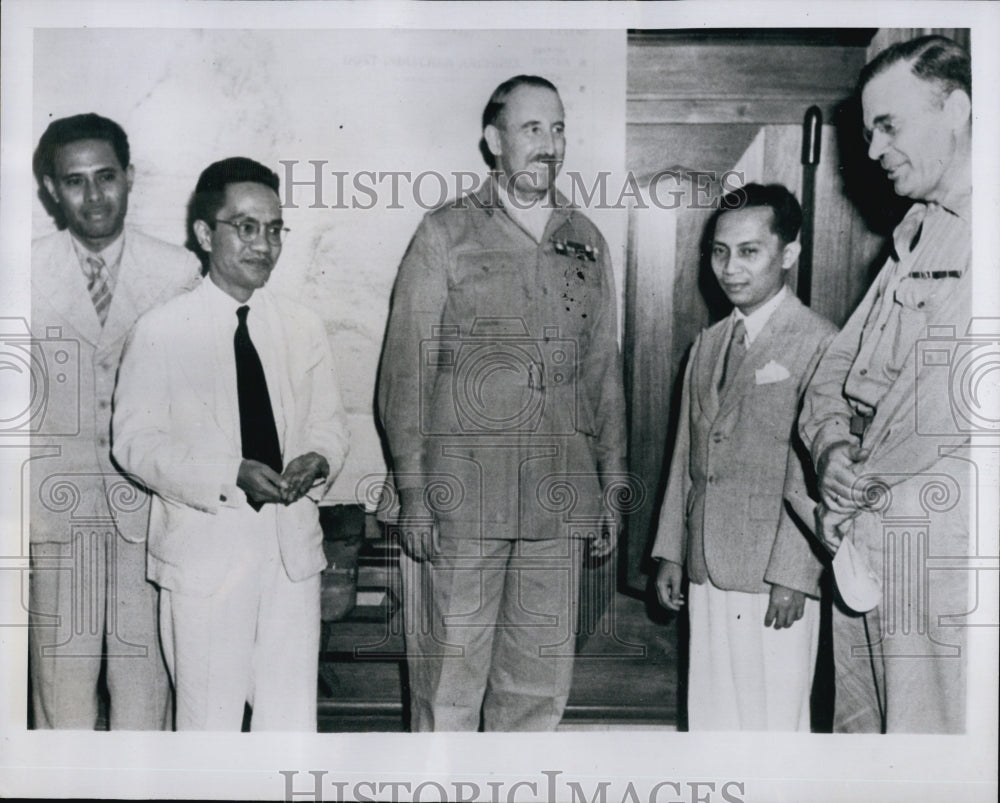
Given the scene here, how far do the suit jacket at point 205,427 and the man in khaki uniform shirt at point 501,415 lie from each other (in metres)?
0.17

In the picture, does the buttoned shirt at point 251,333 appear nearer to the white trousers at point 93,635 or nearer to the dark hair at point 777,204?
the white trousers at point 93,635

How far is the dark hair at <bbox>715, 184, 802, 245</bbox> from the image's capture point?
93.2 inches

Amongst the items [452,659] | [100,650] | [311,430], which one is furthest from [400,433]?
[100,650]

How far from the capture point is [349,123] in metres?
2.39

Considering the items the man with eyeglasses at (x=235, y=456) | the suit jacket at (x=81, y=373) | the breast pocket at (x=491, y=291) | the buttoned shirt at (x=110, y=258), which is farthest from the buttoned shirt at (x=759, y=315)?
the buttoned shirt at (x=110, y=258)

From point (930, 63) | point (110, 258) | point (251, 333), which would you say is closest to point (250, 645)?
point (251, 333)

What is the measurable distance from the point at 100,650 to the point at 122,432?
49 centimetres

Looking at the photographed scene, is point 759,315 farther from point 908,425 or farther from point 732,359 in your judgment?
point 908,425

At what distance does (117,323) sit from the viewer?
2.39m

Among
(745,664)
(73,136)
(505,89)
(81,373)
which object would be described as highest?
(505,89)

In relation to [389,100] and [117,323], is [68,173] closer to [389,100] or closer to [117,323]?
[117,323]

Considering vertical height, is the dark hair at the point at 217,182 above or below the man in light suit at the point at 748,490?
above

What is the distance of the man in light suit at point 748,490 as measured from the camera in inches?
92.4

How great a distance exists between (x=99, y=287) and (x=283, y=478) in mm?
589
